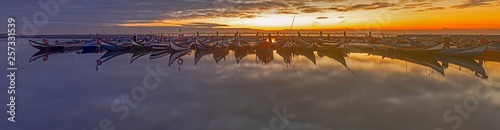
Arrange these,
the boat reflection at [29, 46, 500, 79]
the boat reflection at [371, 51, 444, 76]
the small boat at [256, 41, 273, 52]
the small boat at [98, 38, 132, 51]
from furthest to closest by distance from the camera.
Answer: the small boat at [98, 38, 132, 51] < the small boat at [256, 41, 273, 52] < the boat reflection at [371, 51, 444, 76] < the boat reflection at [29, 46, 500, 79]

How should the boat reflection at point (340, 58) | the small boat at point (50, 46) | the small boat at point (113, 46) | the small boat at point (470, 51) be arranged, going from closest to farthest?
the boat reflection at point (340, 58) → the small boat at point (470, 51) → the small boat at point (113, 46) → the small boat at point (50, 46)

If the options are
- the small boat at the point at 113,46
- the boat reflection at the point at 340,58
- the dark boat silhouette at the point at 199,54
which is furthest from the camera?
the small boat at the point at 113,46

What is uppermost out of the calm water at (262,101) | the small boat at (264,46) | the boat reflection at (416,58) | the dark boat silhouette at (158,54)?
the small boat at (264,46)

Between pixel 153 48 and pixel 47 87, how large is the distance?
18508 millimetres

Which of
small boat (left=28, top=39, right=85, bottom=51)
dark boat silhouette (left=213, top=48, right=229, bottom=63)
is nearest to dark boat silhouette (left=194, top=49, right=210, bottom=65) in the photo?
dark boat silhouette (left=213, top=48, right=229, bottom=63)

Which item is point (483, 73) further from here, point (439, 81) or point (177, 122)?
point (177, 122)

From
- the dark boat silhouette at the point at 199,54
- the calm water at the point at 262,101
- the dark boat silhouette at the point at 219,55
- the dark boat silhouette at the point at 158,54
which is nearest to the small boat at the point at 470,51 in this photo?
the calm water at the point at 262,101

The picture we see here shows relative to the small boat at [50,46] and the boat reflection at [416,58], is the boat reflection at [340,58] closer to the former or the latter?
the boat reflection at [416,58]

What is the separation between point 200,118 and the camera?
5.99m

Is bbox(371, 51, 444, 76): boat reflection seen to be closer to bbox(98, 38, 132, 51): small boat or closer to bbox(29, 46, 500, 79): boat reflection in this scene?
bbox(29, 46, 500, 79): boat reflection

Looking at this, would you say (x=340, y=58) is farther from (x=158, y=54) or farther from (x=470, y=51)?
(x=158, y=54)

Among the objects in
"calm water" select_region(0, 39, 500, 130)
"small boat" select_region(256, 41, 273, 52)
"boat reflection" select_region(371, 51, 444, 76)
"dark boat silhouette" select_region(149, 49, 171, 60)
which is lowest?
"calm water" select_region(0, 39, 500, 130)

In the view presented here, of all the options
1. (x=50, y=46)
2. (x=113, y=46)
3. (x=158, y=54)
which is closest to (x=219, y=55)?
(x=158, y=54)

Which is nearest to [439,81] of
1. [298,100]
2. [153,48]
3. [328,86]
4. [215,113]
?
[328,86]
